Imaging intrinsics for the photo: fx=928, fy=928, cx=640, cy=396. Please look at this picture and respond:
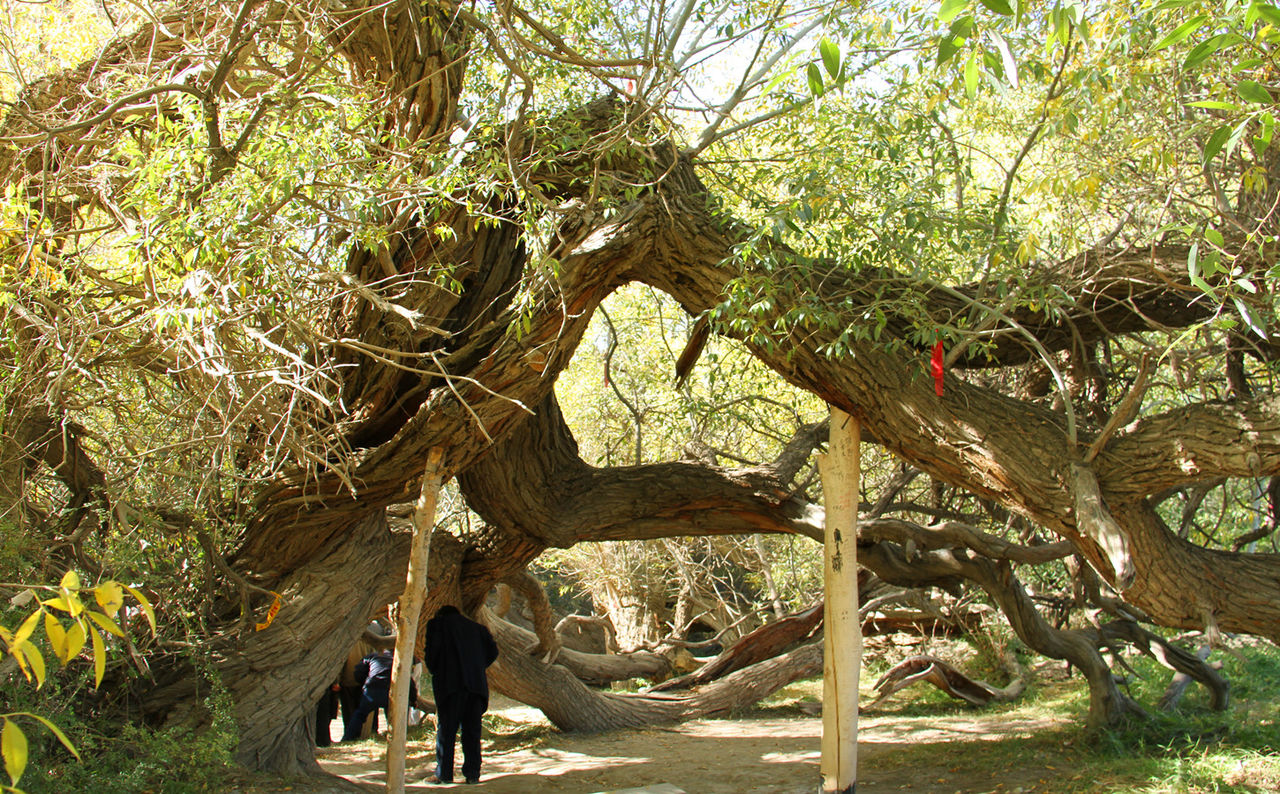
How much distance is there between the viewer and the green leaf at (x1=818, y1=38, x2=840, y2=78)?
1852 mm

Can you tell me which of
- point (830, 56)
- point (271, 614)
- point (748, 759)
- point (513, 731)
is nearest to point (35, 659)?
point (830, 56)

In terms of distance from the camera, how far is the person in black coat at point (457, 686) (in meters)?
6.98

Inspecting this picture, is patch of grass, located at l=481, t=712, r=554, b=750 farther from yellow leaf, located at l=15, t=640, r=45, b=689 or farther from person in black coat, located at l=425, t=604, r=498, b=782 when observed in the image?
yellow leaf, located at l=15, t=640, r=45, b=689

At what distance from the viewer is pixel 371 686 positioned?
9.45 meters

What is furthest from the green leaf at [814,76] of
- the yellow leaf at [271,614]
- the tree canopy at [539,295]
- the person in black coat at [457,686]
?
the person in black coat at [457,686]

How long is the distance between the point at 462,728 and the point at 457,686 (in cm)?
33

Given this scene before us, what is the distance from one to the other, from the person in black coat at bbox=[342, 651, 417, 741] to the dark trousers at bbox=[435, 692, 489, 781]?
2278mm

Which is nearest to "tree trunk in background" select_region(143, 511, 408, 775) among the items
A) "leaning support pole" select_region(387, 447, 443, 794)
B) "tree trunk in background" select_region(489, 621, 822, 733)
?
"leaning support pole" select_region(387, 447, 443, 794)

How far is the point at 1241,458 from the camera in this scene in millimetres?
4770

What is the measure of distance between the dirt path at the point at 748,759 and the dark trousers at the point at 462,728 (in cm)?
17

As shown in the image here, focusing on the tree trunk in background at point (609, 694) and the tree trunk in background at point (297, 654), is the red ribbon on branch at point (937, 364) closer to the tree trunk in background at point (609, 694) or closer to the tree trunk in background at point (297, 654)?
the tree trunk in background at point (297, 654)

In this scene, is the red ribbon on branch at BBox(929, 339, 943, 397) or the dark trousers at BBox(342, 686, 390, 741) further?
the dark trousers at BBox(342, 686, 390, 741)

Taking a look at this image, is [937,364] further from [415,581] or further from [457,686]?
[457,686]

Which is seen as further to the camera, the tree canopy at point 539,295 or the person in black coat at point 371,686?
the person in black coat at point 371,686
